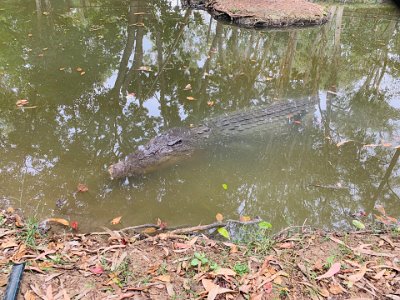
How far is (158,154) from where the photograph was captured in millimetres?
4312

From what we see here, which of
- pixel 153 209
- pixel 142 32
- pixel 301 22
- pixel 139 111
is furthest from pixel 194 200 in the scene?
pixel 301 22

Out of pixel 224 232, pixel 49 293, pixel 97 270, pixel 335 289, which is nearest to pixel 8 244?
pixel 49 293

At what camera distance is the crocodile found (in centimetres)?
411

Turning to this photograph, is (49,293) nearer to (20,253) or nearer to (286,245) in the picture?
(20,253)

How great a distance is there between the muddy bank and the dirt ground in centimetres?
723

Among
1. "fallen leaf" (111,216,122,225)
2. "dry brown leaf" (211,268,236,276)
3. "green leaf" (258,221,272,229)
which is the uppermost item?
"dry brown leaf" (211,268,236,276)

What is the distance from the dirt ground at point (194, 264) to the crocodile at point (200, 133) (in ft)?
3.67

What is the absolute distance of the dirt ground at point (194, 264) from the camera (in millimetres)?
2406

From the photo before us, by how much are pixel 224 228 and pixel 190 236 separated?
0.40 metres

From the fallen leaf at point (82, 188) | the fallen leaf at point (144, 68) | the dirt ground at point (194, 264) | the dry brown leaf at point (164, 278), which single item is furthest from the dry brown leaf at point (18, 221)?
the fallen leaf at point (144, 68)

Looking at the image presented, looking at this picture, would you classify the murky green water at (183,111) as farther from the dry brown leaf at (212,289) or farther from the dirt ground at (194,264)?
the dry brown leaf at (212,289)

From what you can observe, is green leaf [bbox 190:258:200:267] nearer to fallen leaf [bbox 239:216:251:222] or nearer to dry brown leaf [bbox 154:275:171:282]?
dry brown leaf [bbox 154:275:171:282]

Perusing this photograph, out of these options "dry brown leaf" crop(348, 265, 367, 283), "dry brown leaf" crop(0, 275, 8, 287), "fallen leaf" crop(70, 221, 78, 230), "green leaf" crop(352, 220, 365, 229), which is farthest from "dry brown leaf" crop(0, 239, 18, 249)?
"green leaf" crop(352, 220, 365, 229)

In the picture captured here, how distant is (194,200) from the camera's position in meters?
3.72
